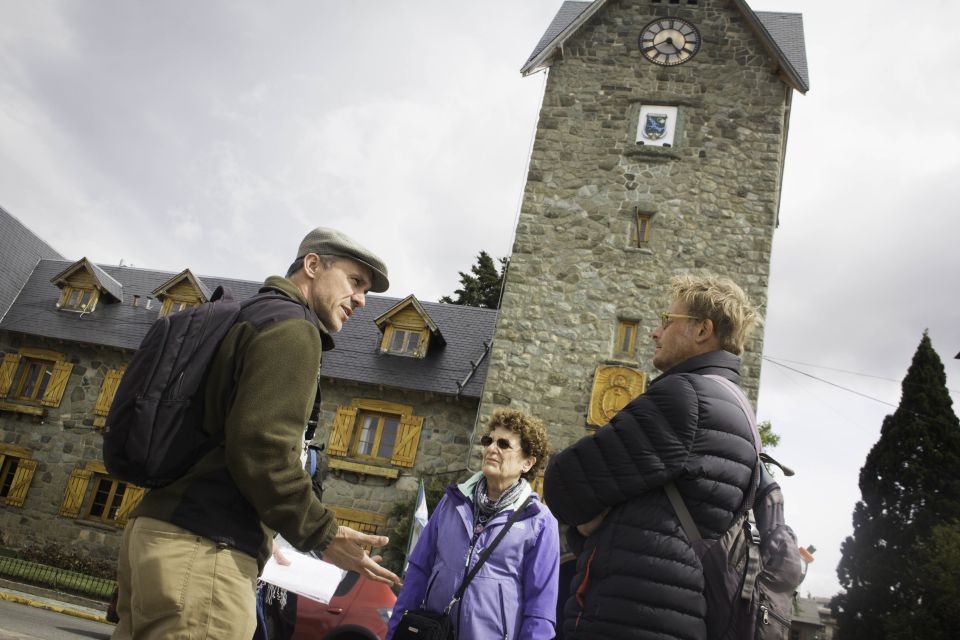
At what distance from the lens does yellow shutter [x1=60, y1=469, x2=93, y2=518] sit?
15.9 meters

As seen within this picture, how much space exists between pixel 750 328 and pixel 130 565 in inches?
A: 86.7

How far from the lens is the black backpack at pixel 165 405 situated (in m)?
1.86

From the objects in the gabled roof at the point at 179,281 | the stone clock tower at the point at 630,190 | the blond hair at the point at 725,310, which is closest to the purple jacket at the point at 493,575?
the blond hair at the point at 725,310

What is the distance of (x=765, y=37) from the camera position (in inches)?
527

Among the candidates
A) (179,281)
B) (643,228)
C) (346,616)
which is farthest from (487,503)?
(179,281)

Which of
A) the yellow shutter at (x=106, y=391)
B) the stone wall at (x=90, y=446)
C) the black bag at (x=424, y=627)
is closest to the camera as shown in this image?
the black bag at (x=424, y=627)

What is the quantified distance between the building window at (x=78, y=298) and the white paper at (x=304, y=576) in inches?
648

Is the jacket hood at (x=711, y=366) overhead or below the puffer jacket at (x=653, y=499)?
overhead

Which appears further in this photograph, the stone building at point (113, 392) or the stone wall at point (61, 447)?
the stone wall at point (61, 447)

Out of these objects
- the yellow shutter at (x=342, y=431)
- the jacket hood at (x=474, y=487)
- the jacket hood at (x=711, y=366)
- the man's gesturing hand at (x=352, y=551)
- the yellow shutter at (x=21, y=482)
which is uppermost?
the yellow shutter at (x=342, y=431)

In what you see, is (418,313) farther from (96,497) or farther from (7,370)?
(7,370)

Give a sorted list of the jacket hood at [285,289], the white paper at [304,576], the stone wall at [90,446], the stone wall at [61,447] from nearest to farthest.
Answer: the jacket hood at [285,289]
the white paper at [304,576]
the stone wall at [90,446]
the stone wall at [61,447]

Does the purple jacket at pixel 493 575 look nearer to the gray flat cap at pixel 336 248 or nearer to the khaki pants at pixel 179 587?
the khaki pants at pixel 179 587

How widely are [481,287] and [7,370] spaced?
17450 millimetres
